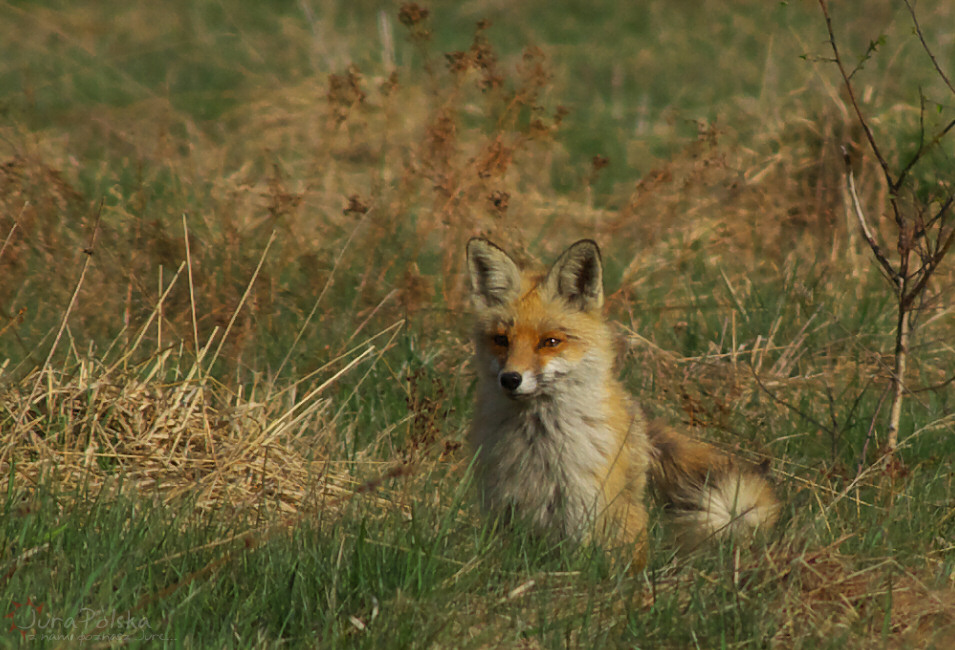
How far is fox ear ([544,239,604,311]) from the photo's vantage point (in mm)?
4793

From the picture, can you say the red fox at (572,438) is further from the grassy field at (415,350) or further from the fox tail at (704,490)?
the grassy field at (415,350)

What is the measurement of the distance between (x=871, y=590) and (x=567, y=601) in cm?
101

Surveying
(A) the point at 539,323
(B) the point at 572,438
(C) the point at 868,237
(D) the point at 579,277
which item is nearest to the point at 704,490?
(B) the point at 572,438

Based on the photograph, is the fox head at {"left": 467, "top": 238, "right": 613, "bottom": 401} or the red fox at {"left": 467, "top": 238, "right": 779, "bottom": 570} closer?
the red fox at {"left": 467, "top": 238, "right": 779, "bottom": 570}

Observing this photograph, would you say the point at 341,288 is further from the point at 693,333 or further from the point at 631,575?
the point at 631,575

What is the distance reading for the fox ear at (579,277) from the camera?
4793 mm

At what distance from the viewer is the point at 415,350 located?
6.28m

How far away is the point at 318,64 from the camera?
12.3 metres

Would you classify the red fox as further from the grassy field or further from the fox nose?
the grassy field

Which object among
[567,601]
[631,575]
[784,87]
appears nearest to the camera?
[567,601]

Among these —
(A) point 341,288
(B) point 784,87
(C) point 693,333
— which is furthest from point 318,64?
(C) point 693,333

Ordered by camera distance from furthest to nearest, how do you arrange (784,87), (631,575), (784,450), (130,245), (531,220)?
(784,87)
(531,220)
(130,245)
(784,450)
(631,575)

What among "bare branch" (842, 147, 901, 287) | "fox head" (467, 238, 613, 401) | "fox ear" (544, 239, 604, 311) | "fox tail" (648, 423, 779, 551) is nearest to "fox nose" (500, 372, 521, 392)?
"fox head" (467, 238, 613, 401)

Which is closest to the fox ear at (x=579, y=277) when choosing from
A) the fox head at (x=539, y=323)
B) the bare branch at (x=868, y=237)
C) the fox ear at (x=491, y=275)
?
the fox head at (x=539, y=323)
